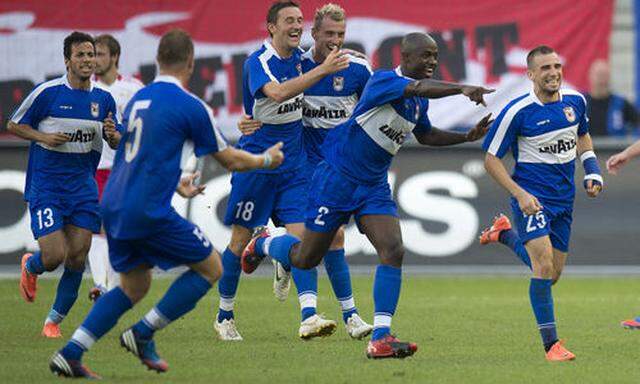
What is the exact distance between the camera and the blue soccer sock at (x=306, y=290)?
41.2 ft

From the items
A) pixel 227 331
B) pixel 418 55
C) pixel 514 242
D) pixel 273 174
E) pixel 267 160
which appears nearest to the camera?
pixel 267 160

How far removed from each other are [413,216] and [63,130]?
6753mm

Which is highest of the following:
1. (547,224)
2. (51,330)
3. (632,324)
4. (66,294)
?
(547,224)

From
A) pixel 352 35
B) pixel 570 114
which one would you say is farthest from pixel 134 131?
pixel 352 35

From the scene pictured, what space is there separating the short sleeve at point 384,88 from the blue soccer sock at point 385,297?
46.5 inches

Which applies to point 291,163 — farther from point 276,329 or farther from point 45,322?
point 45,322

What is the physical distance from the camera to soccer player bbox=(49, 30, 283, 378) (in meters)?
9.51

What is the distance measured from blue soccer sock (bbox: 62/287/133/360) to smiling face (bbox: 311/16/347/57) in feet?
12.5

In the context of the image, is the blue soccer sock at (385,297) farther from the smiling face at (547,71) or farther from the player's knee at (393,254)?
the smiling face at (547,71)

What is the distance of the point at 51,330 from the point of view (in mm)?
12578

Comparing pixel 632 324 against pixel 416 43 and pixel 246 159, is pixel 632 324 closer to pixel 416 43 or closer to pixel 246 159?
pixel 416 43

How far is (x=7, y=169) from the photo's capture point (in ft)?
61.7

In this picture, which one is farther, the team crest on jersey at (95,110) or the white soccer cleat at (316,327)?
the team crest on jersey at (95,110)

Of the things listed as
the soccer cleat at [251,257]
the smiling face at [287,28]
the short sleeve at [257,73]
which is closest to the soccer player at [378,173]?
the soccer cleat at [251,257]
